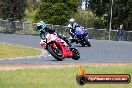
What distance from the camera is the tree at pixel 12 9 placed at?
5181 cm

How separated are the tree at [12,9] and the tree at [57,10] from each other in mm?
3260

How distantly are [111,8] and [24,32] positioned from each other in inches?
377

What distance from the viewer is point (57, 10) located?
4894 cm

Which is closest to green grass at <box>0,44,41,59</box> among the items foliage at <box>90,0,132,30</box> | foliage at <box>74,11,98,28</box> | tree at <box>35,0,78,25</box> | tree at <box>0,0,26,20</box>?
foliage at <box>90,0,132,30</box>

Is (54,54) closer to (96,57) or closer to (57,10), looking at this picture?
(96,57)

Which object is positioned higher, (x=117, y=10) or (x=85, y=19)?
(x=117, y=10)

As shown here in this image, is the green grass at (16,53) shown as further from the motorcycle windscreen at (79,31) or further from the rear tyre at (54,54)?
the motorcycle windscreen at (79,31)

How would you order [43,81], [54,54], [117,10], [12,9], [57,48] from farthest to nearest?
[12,9] < [117,10] < [57,48] < [54,54] < [43,81]

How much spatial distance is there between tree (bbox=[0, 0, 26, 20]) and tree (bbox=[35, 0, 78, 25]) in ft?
10.7

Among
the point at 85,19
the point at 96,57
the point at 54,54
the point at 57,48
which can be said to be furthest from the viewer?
the point at 85,19

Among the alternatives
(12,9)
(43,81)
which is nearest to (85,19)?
(12,9)

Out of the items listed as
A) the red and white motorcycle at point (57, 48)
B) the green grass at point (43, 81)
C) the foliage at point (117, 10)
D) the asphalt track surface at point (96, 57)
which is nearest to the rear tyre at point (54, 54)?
the red and white motorcycle at point (57, 48)

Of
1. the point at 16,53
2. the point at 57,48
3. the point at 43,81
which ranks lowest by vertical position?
the point at 16,53

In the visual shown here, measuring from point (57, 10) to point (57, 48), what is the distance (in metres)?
28.8
